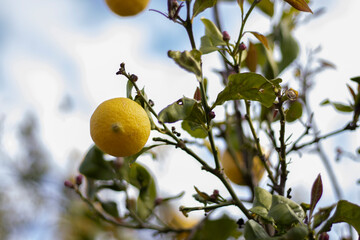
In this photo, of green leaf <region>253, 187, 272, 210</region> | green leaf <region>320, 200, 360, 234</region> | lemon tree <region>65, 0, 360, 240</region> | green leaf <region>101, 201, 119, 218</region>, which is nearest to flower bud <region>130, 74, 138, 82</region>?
lemon tree <region>65, 0, 360, 240</region>

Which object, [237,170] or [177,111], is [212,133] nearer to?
[177,111]

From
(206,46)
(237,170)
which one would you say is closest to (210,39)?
(206,46)

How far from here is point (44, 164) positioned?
13.0ft

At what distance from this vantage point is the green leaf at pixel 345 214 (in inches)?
23.0

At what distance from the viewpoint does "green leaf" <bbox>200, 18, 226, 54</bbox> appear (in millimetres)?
676

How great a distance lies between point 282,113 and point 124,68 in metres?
0.31

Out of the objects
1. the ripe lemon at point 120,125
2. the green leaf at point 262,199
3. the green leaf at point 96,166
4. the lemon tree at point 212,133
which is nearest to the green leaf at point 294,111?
the lemon tree at point 212,133

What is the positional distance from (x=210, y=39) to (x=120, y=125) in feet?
0.89

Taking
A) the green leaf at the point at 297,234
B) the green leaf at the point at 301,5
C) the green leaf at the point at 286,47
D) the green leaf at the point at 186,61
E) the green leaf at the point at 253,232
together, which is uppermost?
the green leaf at the point at 286,47

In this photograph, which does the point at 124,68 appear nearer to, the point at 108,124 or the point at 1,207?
the point at 108,124

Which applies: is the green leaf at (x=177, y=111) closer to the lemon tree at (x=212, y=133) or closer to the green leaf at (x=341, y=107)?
the lemon tree at (x=212, y=133)

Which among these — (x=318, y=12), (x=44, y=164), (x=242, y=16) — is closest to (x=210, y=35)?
(x=242, y=16)

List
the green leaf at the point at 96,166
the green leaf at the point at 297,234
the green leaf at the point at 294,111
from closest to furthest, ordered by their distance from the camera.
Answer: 1. the green leaf at the point at 297,234
2. the green leaf at the point at 294,111
3. the green leaf at the point at 96,166

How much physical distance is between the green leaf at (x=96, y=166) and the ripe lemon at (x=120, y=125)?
320 mm
